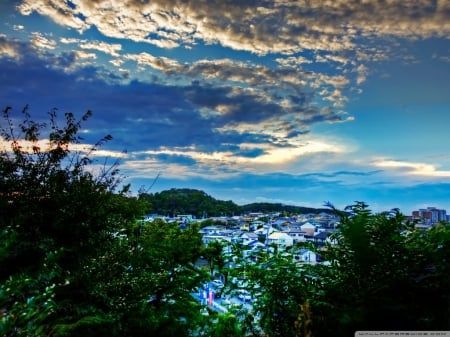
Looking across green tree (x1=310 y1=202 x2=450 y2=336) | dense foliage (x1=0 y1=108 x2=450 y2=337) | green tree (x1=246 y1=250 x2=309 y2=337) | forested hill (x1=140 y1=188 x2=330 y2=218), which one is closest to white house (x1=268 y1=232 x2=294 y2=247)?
dense foliage (x1=0 y1=108 x2=450 y2=337)

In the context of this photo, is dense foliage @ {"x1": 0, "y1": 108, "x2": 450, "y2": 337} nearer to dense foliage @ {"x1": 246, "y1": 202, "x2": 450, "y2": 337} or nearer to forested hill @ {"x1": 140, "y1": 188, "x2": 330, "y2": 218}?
dense foliage @ {"x1": 246, "y1": 202, "x2": 450, "y2": 337}

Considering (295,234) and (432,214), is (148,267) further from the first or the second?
(432,214)

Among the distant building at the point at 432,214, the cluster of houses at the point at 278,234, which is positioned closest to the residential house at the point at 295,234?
the cluster of houses at the point at 278,234

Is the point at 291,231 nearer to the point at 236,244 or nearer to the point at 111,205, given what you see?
the point at 236,244

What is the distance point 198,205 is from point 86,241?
121 inches

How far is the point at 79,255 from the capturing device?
315 cm

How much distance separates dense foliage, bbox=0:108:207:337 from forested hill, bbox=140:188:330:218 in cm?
149

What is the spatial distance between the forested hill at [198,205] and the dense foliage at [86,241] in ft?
4.87

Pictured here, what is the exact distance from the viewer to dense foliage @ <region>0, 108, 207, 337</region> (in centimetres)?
292

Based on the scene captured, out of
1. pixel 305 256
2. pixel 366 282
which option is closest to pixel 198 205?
pixel 305 256

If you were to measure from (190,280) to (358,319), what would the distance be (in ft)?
5.72

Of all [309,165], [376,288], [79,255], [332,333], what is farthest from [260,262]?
[309,165]

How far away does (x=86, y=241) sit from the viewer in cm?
326

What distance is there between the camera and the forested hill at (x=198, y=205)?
18.1ft
